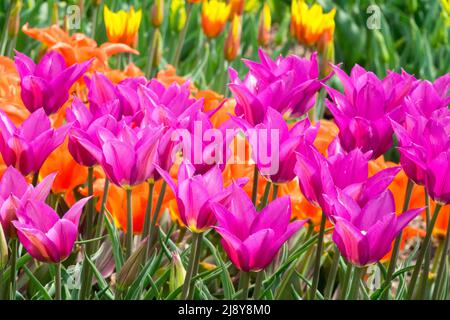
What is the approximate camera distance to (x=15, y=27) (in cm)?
292

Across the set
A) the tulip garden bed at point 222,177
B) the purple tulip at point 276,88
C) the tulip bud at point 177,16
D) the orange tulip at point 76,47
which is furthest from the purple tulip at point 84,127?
the tulip bud at point 177,16

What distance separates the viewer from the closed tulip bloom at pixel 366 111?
1623 millimetres

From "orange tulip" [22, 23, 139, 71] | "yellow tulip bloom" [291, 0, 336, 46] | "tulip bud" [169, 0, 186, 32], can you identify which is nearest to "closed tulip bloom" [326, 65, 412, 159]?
"orange tulip" [22, 23, 139, 71]

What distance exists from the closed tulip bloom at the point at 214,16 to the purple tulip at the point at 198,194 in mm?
1843

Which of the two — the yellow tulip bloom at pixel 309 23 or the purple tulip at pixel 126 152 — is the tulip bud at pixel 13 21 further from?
the purple tulip at pixel 126 152

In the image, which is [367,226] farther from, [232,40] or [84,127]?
[232,40]

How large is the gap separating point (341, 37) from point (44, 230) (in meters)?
3.06

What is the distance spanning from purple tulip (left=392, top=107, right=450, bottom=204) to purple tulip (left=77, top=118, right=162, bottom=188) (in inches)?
15.2

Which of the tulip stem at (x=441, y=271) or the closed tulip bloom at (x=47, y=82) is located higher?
the closed tulip bloom at (x=47, y=82)

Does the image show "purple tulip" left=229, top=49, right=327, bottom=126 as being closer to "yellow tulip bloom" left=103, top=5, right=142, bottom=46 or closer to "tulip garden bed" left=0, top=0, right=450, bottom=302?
"tulip garden bed" left=0, top=0, right=450, bottom=302

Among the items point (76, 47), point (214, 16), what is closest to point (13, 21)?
point (76, 47)

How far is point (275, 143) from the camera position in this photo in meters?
1.51
